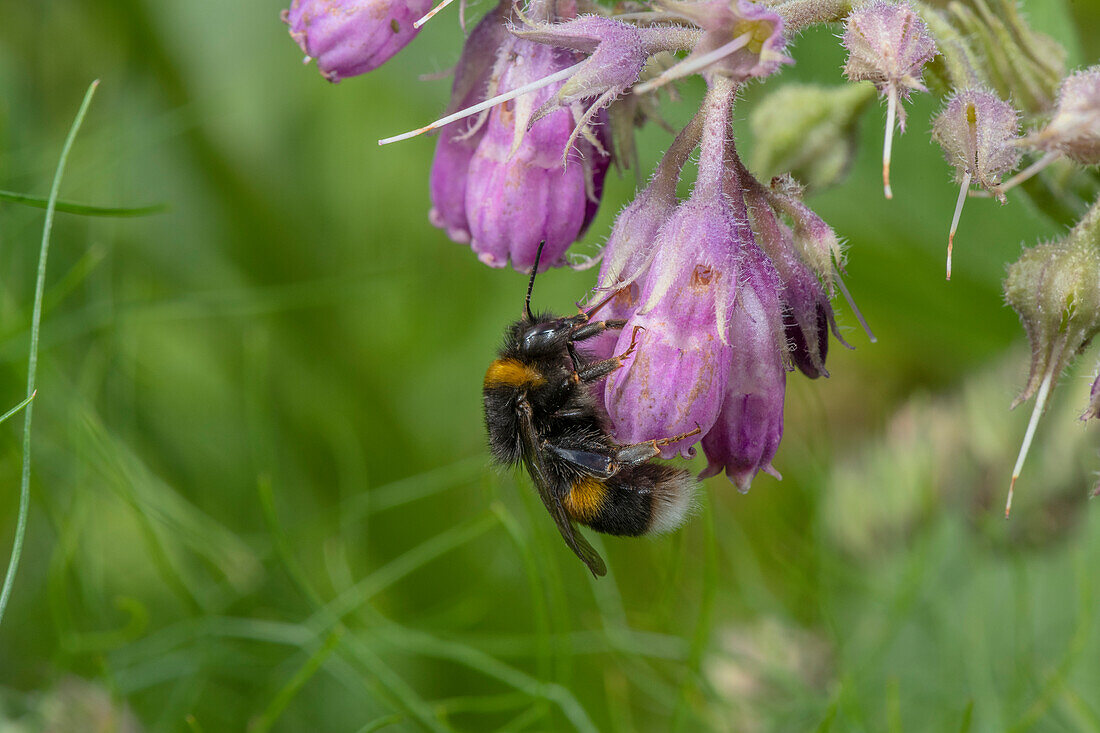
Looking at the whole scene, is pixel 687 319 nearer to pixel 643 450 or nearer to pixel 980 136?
pixel 643 450

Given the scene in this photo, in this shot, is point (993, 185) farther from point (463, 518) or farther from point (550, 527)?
point (463, 518)

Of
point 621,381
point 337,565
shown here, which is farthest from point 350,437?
point 621,381

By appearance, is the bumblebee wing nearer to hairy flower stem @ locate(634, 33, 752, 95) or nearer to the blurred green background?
the blurred green background

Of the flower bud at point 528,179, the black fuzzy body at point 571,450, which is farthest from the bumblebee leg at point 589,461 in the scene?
the flower bud at point 528,179

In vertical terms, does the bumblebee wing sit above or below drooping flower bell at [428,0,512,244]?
below

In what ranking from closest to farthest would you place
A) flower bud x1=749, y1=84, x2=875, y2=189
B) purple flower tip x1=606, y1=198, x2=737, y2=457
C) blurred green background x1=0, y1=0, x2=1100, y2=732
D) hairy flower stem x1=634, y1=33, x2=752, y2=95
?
hairy flower stem x1=634, y1=33, x2=752, y2=95, purple flower tip x1=606, y1=198, x2=737, y2=457, flower bud x1=749, y1=84, x2=875, y2=189, blurred green background x1=0, y1=0, x2=1100, y2=732

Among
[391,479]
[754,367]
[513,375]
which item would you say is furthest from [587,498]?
[391,479]

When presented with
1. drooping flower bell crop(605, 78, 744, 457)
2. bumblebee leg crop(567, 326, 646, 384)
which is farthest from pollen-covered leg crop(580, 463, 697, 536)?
drooping flower bell crop(605, 78, 744, 457)
